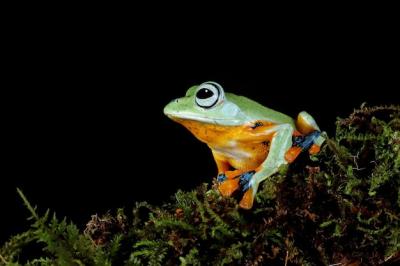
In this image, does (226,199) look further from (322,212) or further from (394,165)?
(394,165)

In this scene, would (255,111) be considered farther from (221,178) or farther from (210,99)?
(221,178)

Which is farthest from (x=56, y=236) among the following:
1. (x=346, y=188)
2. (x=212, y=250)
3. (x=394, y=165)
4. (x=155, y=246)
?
(x=394, y=165)

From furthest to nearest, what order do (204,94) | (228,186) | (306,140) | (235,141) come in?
(235,141) < (204,94) < (306,140) < (228,186)

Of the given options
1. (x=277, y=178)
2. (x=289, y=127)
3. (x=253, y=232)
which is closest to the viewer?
(x=253, y=232)

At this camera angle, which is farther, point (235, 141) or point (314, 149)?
point (235, 141)

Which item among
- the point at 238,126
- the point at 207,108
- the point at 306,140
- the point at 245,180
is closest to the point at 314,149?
the point at 306,140
